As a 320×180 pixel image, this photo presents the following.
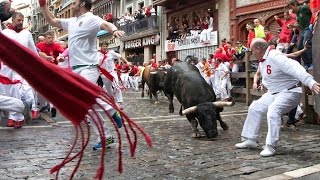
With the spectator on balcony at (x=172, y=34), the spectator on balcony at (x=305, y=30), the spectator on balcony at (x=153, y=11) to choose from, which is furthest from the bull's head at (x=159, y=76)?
the spectator on balcony at (x=153, y=11)

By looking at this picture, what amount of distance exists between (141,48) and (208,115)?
3167 cm

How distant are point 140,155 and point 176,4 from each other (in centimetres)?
2558

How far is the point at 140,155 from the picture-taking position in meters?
5.65

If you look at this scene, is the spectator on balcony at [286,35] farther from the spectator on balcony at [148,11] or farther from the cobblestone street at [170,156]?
the spectator on balcony at [148,11]

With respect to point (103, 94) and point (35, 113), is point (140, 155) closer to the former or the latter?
point (103, 94)

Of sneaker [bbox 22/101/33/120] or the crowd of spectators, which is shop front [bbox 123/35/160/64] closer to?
the crowd of spectators

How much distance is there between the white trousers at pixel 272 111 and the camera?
5.79m

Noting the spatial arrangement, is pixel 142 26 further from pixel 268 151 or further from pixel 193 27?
pixel 268 151

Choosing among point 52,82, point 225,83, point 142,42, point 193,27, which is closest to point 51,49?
point 225,83

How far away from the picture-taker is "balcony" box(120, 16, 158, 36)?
33375 mm

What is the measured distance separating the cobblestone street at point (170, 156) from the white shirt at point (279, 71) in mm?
882

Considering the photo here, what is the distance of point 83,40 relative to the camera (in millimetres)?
6039

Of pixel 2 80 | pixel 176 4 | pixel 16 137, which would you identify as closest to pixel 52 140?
pixel 16 137

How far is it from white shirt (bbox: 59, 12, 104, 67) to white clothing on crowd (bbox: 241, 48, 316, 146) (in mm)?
2321
